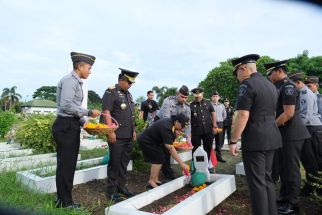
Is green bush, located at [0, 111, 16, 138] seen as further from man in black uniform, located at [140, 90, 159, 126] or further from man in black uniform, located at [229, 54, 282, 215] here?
man in black uniform, located at [229, 54, 282, 215]

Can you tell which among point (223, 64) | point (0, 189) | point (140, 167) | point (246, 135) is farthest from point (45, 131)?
point (223, 64)

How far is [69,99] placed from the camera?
407cm

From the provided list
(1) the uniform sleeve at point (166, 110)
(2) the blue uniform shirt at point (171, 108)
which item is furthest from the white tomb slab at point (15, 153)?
(1) the uniform sleeve at point (166, 110)

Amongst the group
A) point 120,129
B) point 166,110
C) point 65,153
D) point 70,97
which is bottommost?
point 65,153

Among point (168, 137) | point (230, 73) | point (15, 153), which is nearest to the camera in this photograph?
→ point (168, 137)

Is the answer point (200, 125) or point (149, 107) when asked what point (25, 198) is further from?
point (149, 107)

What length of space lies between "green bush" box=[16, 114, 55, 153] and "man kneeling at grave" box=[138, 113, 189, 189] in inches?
154

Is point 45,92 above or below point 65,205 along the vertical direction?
above

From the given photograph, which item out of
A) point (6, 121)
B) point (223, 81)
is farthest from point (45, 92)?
point (6, 121)

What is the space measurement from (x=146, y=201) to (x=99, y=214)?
672 mm

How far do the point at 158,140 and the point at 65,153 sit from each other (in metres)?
1.98

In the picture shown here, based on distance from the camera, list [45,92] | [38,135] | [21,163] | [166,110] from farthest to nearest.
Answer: [45,92] → [38,135] → [21,163] → [166,110]

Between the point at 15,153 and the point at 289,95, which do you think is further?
the point at 15,153

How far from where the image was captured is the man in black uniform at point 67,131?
4.09 meters
